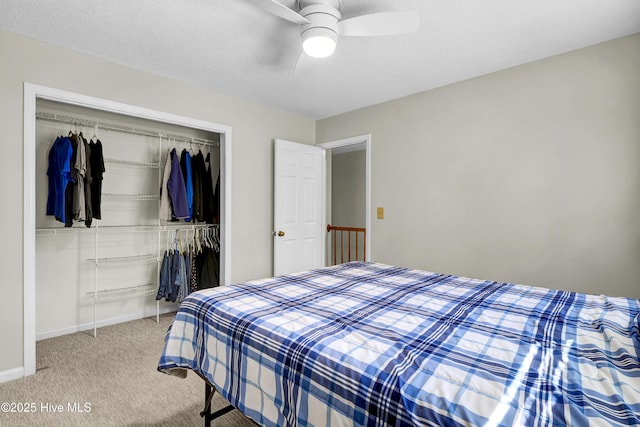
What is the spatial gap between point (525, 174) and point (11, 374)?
157 inches

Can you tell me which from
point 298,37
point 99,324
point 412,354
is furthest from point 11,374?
point 298,37

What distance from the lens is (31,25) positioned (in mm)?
2068

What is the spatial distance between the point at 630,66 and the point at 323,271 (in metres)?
2.47

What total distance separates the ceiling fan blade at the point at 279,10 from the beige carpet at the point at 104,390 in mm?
2169

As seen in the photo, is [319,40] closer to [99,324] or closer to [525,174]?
[525,174]

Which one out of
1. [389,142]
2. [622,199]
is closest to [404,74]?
[389,142]

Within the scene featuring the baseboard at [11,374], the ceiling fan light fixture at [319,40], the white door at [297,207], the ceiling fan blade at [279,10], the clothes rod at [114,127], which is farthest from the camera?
the white door at [297,207]

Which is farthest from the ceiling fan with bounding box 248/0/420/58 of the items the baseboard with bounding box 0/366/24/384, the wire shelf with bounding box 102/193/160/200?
the baseboard with bounding box 0/366/24/384

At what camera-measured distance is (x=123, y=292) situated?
3.21 meters

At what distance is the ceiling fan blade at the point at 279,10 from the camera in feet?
5.11

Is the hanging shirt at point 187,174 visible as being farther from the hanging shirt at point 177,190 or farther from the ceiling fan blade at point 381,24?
the ceiling fan blade at point 381,24

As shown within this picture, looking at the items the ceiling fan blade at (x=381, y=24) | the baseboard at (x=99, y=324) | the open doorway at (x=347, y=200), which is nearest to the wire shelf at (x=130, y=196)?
the baseboard at (x=99, y=324)

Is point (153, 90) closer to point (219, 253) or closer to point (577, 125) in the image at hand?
point (219, 253)

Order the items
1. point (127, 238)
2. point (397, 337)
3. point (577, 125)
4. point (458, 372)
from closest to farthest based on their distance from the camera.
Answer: point (458, 372), point (397, 337), point (577, 125), point (127, 238)
